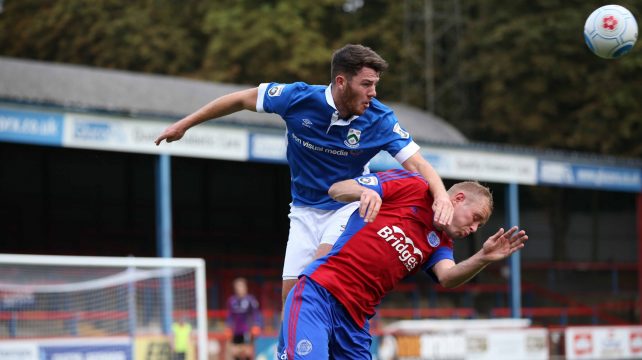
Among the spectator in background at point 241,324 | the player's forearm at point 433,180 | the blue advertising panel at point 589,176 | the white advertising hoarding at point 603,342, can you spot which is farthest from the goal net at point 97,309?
the blue advertising panel at point 589,176

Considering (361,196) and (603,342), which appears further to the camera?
(603,342)

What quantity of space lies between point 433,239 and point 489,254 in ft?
1.55

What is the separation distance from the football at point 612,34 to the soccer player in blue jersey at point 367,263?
347cm

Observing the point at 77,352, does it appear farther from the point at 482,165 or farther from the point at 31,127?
the point at 482,165

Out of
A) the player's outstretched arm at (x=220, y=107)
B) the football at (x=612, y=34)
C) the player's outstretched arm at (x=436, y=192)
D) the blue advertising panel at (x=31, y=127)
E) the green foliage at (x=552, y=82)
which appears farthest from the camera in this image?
the green foliage at (x=552, y=82)

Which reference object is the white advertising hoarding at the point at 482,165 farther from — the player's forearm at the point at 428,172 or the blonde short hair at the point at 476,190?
the blonde short hair at the point at 476,190

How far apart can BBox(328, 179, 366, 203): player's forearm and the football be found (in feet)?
12.5

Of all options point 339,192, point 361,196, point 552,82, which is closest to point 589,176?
point 552,82

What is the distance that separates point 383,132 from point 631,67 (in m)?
23.5

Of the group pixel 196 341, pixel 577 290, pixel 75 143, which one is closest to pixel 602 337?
pixel 196 341

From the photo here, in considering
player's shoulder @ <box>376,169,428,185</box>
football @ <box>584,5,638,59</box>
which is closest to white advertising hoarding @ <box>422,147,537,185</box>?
football @ <box>584,5,638,59</box>

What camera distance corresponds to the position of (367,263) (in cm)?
564

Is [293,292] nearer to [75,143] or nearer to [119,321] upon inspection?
[119,321]

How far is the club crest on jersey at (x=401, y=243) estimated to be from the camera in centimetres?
564
